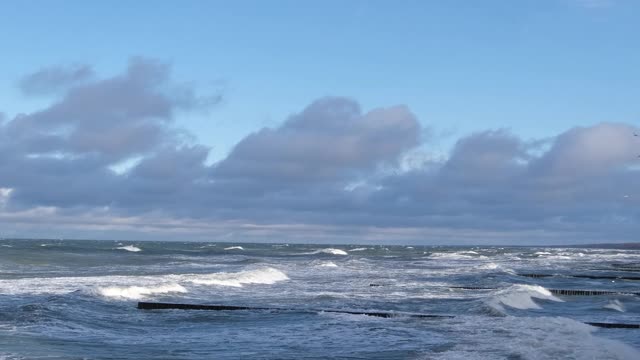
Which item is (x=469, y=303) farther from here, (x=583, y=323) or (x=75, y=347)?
(x=75, y=347)

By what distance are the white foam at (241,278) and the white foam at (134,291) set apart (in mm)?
5171

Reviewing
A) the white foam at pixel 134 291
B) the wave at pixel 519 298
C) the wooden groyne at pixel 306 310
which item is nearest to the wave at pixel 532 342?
the wooden groyne at pixel 306 310

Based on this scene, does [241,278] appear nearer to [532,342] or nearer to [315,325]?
[315,325]

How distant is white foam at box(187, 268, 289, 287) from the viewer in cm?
3997

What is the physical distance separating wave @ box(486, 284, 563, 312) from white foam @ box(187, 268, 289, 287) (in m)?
14.3

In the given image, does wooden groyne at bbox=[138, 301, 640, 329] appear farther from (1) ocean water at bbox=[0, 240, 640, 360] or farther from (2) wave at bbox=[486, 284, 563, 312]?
(2) wave at bbox=[486, 284, 563, 312]

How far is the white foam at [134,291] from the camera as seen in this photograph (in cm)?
3042

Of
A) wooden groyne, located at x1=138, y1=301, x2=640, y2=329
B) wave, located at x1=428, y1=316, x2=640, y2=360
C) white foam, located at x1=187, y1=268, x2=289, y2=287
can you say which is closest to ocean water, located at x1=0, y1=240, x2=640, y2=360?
wave, located at x1=428, y1=316, x2=640, y2=360

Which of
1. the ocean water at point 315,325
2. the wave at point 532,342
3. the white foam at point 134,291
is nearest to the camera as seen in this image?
the wave at point 532,342

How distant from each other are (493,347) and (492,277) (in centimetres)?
3145

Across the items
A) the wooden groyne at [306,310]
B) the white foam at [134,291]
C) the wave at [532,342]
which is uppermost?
the white foam at [134,291]

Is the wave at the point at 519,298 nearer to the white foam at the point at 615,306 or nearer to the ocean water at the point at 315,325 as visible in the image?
the ocean water at the point at 315,325

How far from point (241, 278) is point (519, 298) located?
1773cm

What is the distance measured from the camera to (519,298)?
98.8 ft
